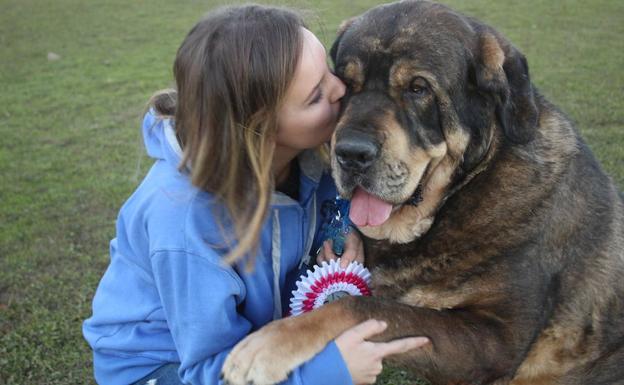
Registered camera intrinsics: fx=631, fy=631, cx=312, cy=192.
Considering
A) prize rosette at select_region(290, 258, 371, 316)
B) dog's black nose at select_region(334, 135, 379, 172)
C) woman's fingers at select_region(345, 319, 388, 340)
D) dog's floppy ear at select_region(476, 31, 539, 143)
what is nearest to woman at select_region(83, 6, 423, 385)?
woman's fingers at select_region(345, 319, 388, 340)

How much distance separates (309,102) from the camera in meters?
2.51

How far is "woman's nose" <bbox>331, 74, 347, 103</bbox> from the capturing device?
8.38 feet

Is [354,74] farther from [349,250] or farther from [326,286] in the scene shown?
[326,286]

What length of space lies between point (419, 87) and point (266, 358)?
3.79 ft

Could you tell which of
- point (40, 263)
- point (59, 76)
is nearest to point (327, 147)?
point (40, 263)

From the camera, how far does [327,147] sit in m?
2.86

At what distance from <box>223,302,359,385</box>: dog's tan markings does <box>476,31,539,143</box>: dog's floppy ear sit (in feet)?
3.19

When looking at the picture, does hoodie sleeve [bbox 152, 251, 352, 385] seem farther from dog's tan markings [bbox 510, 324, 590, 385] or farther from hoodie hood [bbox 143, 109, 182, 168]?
dog's tan markings [bbox 510, 324, 590, 385]

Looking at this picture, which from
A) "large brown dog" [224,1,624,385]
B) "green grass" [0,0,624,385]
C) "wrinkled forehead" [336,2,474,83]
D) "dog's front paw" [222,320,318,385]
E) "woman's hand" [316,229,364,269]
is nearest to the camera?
"dog's front paw" [222,320,318,385]

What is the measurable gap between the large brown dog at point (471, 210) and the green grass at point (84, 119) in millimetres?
759

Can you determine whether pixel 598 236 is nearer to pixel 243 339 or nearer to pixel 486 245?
pixel 486 245

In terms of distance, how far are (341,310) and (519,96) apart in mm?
1085

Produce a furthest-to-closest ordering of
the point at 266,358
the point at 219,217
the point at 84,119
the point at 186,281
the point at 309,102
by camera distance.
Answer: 1. the point at 84,119
2. the point at 309,102
3. the point at 219,217
4. the point at 186,281
5. the point at 266,358

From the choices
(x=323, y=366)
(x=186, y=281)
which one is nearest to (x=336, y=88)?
(x=186, y=281)
